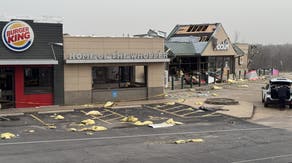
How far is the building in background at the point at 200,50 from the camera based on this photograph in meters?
41.7

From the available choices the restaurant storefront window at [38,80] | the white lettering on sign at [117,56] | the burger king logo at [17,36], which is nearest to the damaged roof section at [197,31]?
the white lettering on sign at [117,56]

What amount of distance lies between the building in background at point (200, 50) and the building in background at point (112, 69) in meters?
11.2

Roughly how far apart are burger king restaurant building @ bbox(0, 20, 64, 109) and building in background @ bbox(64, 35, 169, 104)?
636 millimetres

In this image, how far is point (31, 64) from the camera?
23516mm

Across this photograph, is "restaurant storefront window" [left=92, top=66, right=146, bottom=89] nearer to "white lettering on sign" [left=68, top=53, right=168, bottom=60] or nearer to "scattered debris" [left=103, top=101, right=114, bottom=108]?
"white lettering on sign" [left=68, top=53, right=168, bottom=60]

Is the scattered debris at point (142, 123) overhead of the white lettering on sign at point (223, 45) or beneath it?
beneath

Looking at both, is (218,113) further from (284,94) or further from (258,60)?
(258,60)

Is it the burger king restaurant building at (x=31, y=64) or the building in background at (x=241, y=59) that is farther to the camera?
the building in background at (x=241, y=59)

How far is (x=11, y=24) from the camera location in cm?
2338

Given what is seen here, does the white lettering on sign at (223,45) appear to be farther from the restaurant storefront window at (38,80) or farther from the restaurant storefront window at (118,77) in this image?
the restaurant storefront window at (38,80)

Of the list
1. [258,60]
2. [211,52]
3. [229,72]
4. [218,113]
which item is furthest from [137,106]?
[258,60]

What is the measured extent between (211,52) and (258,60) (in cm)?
6049

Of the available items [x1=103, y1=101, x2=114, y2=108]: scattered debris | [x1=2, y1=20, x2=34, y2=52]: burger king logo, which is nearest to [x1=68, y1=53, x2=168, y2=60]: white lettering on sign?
[x1=2, y1=20, x2=34, y2=52]: burger king logo

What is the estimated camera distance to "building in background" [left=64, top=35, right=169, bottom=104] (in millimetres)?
25469
